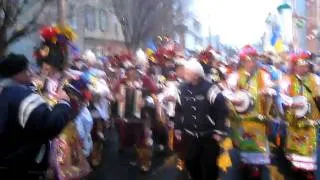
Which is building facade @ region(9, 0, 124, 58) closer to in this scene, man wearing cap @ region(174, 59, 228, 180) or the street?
the street

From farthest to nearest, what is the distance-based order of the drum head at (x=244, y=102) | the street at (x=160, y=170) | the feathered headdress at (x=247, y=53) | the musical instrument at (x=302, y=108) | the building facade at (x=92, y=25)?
1. the building facade at (x=92, y=25)
2. the feathered headdress at (x=247, y=53)
3. the street at (x=160, y=170)
4. the drum head at (x=244, y=102)
5. the musical instrument at (x=302, y=108)

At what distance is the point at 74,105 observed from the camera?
5480mm

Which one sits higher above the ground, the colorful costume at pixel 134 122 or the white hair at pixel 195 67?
the white hair at pixel 195 67

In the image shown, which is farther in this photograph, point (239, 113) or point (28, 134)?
point (239, 113)

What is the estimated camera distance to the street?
28.2 ft

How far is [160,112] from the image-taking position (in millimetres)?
9656

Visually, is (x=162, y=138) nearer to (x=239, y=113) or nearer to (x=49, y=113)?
(x=239, y=113)

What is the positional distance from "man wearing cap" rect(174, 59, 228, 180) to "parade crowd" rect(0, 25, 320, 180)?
0.01 metres

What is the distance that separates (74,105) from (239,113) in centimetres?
277

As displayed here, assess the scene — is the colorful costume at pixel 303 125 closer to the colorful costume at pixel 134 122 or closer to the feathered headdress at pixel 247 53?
the feathered headdress at pixel 247 53

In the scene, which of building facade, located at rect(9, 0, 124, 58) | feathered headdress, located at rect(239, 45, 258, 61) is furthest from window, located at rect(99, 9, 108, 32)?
feathered headdress, located at rect(239, 45, 258, 61)

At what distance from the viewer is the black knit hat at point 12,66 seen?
474 centimetres

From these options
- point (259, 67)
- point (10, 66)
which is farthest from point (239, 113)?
point (10, 66)

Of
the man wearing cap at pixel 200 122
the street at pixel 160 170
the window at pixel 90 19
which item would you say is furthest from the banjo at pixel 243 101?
the window at pixel 90 19
